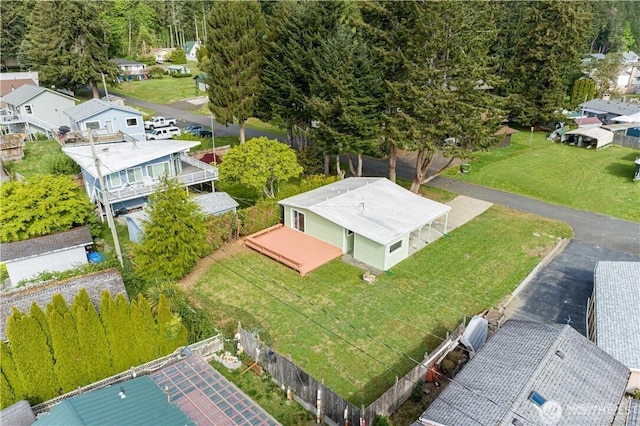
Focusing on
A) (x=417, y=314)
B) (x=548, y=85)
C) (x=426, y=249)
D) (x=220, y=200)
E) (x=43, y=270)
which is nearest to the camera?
(x=417, y=314)

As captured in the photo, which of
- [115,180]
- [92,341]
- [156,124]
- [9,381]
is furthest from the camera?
[156,124]

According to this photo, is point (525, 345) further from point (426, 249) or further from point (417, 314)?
point (426, 249)

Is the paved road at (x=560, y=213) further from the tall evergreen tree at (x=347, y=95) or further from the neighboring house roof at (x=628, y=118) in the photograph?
the neighboring house roof at (x=628, y=118)

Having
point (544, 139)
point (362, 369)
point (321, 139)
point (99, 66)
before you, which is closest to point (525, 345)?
point (362, 369)

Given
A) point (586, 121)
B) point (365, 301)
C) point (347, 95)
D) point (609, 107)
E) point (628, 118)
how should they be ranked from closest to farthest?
point (365, 301) → point (347, 95) → point (628, 118) → point (586, 121) → point (609, 107)

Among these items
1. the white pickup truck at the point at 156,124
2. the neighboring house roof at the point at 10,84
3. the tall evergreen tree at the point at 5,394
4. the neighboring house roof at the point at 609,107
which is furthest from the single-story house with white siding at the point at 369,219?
the neighboring house roof at the point at 10,84

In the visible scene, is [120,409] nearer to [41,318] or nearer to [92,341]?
[92,341]

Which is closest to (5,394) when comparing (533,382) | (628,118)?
(533,382)

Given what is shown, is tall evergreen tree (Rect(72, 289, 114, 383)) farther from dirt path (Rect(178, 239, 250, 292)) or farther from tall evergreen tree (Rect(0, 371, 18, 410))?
dirt path (Rect(178, 239, 250, 292))
